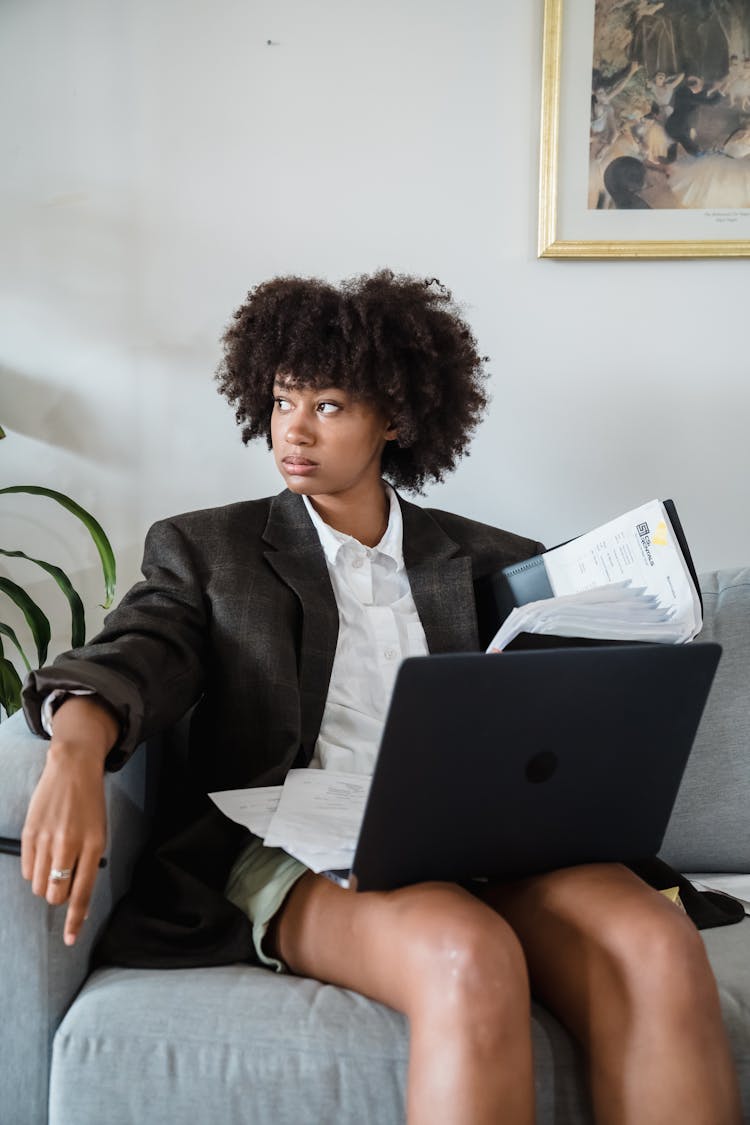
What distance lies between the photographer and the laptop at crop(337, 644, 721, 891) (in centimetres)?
88

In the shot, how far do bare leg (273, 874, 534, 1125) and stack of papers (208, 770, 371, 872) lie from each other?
2.6 inches

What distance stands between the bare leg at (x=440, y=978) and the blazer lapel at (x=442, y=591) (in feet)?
1.43

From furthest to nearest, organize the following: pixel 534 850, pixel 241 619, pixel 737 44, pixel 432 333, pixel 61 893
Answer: pixel 737 44 → pixel 432 333 → pixel 241 619 → pixel 534 850 → pixel 61 893

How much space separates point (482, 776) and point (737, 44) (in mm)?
1508

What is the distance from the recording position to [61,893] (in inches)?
36.0

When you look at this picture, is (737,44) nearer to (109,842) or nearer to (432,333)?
(432,333)

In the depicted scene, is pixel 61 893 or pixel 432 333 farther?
pixel 432 333

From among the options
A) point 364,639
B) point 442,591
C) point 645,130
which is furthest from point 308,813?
point 645,130

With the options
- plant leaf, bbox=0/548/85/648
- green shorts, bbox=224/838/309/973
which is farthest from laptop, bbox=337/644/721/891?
plant leaf, bbox=0/548/85/648

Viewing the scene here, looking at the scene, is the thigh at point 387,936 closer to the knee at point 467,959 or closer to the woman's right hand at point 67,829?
the knee at point 467,959

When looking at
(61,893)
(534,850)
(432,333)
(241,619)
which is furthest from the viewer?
(432,333)

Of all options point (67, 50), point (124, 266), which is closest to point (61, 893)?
point (124, 266)

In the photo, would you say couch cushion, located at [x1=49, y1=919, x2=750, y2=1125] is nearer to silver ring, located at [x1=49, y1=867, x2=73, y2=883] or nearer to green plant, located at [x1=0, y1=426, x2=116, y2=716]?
silver ring, located at [x1=49, y1=867, x2=73, y2=883]

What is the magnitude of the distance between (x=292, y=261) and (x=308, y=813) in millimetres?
1100
